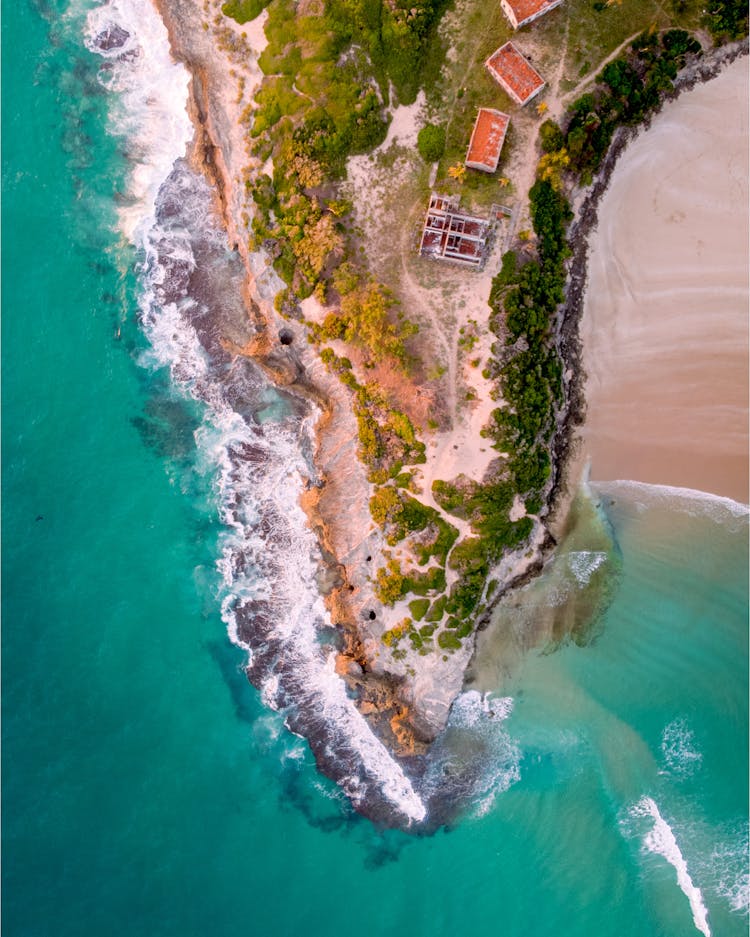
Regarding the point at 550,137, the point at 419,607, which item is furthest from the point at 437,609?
the point at 550,137

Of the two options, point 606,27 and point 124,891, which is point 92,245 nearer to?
point 606,27

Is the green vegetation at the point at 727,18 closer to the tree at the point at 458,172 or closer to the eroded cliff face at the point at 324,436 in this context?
the tree at the point at 458,172

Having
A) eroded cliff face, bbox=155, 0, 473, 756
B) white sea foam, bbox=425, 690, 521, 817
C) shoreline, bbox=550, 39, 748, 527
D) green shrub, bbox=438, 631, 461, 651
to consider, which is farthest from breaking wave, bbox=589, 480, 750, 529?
white sea foam, bbox=425, 690, 521, 817

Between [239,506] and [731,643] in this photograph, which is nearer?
[731,643]

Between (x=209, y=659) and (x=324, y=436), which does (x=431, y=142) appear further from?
(x=209, y=659)

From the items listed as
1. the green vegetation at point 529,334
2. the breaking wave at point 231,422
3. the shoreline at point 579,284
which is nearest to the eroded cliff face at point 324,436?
the breaking wave at point 231,422

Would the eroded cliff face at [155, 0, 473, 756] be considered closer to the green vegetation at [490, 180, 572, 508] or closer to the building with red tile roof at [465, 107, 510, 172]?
the green vegetation at [490, 180, 572, 508]

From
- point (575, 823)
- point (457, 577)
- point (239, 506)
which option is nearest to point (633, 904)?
point (575, 823)

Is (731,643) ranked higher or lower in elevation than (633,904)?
higher
